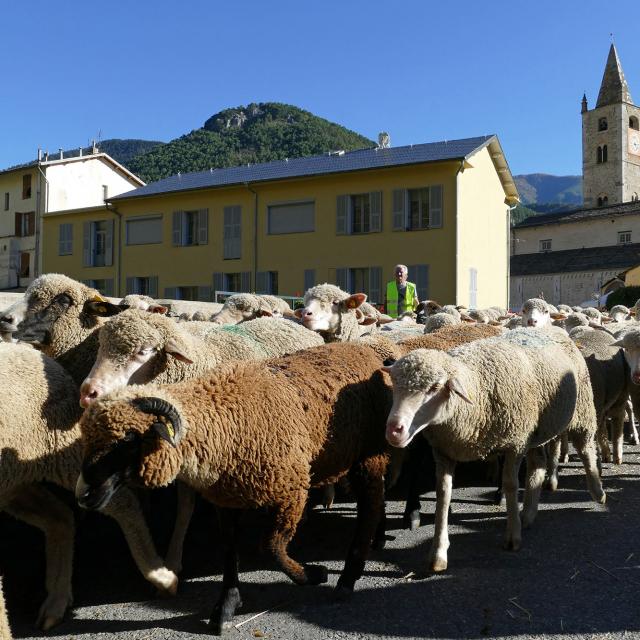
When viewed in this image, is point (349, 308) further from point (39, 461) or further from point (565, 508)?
point (39, 461)

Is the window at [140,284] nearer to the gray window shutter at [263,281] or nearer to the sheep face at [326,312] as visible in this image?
the gray window shutter at [263,281]

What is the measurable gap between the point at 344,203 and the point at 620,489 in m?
18.4

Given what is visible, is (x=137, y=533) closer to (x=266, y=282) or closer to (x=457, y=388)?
(x=457, y=388)

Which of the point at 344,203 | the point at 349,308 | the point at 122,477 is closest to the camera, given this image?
the point at 122,477

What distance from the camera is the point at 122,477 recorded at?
2551 mm

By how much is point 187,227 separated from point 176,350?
23.4m

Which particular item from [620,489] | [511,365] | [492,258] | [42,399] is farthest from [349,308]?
[492,258]

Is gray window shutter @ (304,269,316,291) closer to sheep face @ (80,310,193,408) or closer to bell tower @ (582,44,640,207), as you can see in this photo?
sheep face @ (80,310,193,408)

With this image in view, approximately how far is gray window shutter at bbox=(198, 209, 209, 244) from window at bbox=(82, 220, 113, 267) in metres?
4.72

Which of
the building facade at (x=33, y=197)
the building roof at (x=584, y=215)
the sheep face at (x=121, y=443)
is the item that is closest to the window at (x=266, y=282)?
the building facade at (x=33, y=197)

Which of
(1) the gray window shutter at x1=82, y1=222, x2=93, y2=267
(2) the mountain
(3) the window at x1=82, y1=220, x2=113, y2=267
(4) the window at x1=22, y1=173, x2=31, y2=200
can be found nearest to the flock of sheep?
(3) the window at x1=82, y1=220, x2=113, y2=267

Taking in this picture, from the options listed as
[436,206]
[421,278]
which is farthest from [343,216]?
[421,278]

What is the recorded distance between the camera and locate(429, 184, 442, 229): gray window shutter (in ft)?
68.9

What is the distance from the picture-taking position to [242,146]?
87.0 meters
